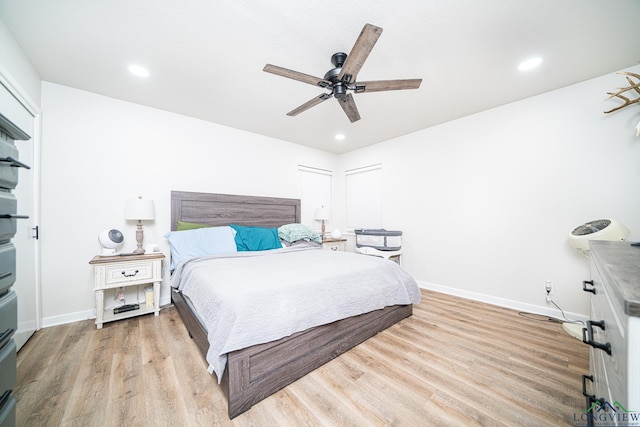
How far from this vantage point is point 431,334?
7.40 feet

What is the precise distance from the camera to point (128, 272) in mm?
2506

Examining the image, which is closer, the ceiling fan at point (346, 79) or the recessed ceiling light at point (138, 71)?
the ceiling fan at point (346, 79)

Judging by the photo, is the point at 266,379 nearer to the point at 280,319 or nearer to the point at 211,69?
the point at 280,319

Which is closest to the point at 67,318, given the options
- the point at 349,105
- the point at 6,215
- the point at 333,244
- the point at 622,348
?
the point at 6,215

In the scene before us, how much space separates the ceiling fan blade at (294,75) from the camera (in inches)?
66.0

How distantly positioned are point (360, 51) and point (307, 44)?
0.63 metres

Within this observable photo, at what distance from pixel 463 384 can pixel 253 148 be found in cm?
387

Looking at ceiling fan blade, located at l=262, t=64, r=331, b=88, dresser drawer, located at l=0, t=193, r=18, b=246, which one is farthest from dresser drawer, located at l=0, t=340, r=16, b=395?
ceiling fan blade, located at l=262, t=64, r=331, b=88

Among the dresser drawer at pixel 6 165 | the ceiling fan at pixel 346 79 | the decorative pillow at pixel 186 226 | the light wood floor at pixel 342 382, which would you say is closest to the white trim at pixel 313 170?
the decorative pillow at pixel 186 226

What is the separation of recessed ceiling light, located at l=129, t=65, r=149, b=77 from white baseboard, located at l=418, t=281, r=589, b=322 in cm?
443

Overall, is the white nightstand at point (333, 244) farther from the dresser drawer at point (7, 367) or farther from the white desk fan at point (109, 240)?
the dresser drawer at point (7, 367)

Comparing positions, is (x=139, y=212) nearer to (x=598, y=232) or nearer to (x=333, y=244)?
(x=333, y=244)

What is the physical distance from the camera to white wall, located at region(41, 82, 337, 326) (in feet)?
8.06

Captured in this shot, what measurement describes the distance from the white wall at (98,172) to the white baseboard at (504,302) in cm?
365
